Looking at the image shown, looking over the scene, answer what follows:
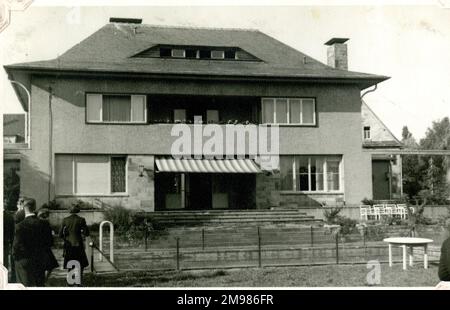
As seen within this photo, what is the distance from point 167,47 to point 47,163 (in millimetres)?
7606

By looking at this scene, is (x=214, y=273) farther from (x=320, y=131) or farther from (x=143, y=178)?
(x=320, y=131)

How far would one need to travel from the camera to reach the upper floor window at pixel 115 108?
23.7 m

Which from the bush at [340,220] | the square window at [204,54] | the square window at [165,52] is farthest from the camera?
the square window at [204,54]

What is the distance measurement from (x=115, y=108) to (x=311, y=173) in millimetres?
9276

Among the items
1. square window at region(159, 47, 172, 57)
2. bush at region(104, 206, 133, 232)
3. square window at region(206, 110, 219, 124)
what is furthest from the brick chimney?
bush at region(104, 206, 133, 232)

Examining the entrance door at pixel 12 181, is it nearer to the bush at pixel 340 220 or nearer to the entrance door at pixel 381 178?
the bush at pixel 340 220

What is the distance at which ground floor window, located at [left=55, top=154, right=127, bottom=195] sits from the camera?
75.5 ft

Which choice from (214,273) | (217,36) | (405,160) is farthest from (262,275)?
(405,160)

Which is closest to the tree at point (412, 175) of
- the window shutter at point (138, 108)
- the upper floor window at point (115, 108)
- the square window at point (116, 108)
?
the window shutter at point (138, 108)

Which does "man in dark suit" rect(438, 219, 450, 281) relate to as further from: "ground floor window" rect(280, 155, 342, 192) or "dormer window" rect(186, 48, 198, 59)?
"dormer window" rect(186, 48, 198, 59)

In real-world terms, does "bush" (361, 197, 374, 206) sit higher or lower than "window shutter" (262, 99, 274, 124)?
lower

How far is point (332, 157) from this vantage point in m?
25.7

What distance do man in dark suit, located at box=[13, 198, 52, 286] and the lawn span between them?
1739 millimetres

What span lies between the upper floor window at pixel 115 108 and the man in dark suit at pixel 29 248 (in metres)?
13.7
